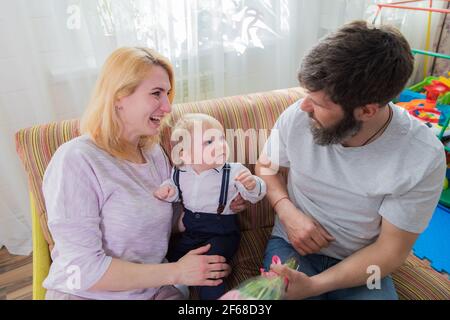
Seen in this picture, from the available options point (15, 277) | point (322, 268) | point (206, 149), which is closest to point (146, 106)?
point (206, 149)

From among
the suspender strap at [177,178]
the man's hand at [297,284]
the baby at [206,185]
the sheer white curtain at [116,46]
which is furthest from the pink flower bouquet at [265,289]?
the sheer white curtain at [116,46]

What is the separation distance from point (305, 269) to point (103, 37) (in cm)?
128

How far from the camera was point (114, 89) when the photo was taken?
102cm

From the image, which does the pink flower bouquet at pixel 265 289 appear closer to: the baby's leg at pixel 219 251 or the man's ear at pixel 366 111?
the baby's leg at pixel 219 251

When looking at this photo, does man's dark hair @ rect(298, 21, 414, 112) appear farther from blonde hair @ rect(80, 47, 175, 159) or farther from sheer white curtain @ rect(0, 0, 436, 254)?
sheer white curtain @ rect(0, 0, 436, 254)

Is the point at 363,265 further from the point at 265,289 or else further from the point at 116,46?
the point at 116,46

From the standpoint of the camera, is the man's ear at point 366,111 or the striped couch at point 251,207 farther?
the striped couch at point 251,207

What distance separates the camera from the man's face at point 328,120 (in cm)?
100

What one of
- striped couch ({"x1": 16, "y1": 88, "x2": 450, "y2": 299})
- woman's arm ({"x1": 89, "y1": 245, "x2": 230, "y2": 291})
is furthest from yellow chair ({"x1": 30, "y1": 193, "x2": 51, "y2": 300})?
woman's arm ({"x1": 89, "y1": 245, "x2": 230, "y2": 291})

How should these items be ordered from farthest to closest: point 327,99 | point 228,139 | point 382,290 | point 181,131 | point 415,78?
point 415,78, point 228,139, point 181,131, point 382,290, point 327,99

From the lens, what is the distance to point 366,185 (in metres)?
1.05

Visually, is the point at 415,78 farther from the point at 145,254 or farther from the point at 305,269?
the point at 145,254

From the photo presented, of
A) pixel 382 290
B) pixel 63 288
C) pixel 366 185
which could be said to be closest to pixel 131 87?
pixel 63 288

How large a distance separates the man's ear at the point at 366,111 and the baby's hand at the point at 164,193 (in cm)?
58
